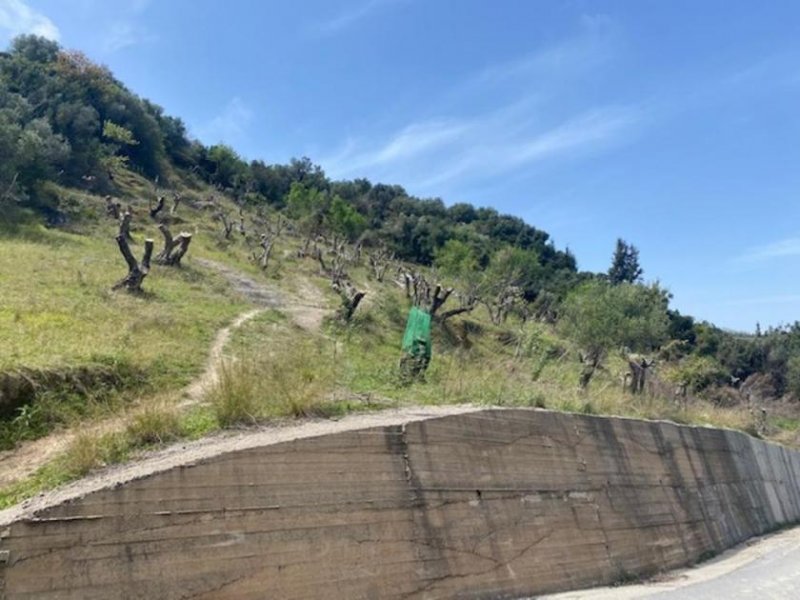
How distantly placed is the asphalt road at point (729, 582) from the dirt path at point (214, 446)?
7.63ft

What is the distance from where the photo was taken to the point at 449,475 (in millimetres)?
6723

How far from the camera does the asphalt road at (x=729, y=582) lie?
7153 millimetres

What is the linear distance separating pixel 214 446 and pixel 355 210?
55778mm

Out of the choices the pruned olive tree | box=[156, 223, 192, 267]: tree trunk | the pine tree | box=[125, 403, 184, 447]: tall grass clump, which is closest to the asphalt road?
box=[125, 403, 184, 447]: tall grass clump

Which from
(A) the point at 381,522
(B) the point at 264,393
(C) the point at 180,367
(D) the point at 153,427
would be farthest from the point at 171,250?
(A) the point at 381,522

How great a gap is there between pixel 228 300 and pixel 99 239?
41.2 feet

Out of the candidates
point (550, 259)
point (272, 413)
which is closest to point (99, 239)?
point (272, 413)

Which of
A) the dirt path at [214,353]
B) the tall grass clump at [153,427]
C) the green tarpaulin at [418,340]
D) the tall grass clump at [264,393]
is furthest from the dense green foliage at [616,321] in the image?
the tall grass clump at [153,427]

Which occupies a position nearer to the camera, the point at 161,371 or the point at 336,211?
the point at 161,371

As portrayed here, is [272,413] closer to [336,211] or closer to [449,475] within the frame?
[449,475]

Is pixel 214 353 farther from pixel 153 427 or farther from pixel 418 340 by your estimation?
pixel 153 427

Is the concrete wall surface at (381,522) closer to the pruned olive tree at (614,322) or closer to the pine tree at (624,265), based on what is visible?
the pruned olive tree at (614,322)

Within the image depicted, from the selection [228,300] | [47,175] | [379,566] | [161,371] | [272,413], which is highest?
[47,175]

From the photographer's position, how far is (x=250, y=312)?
2036 cm
